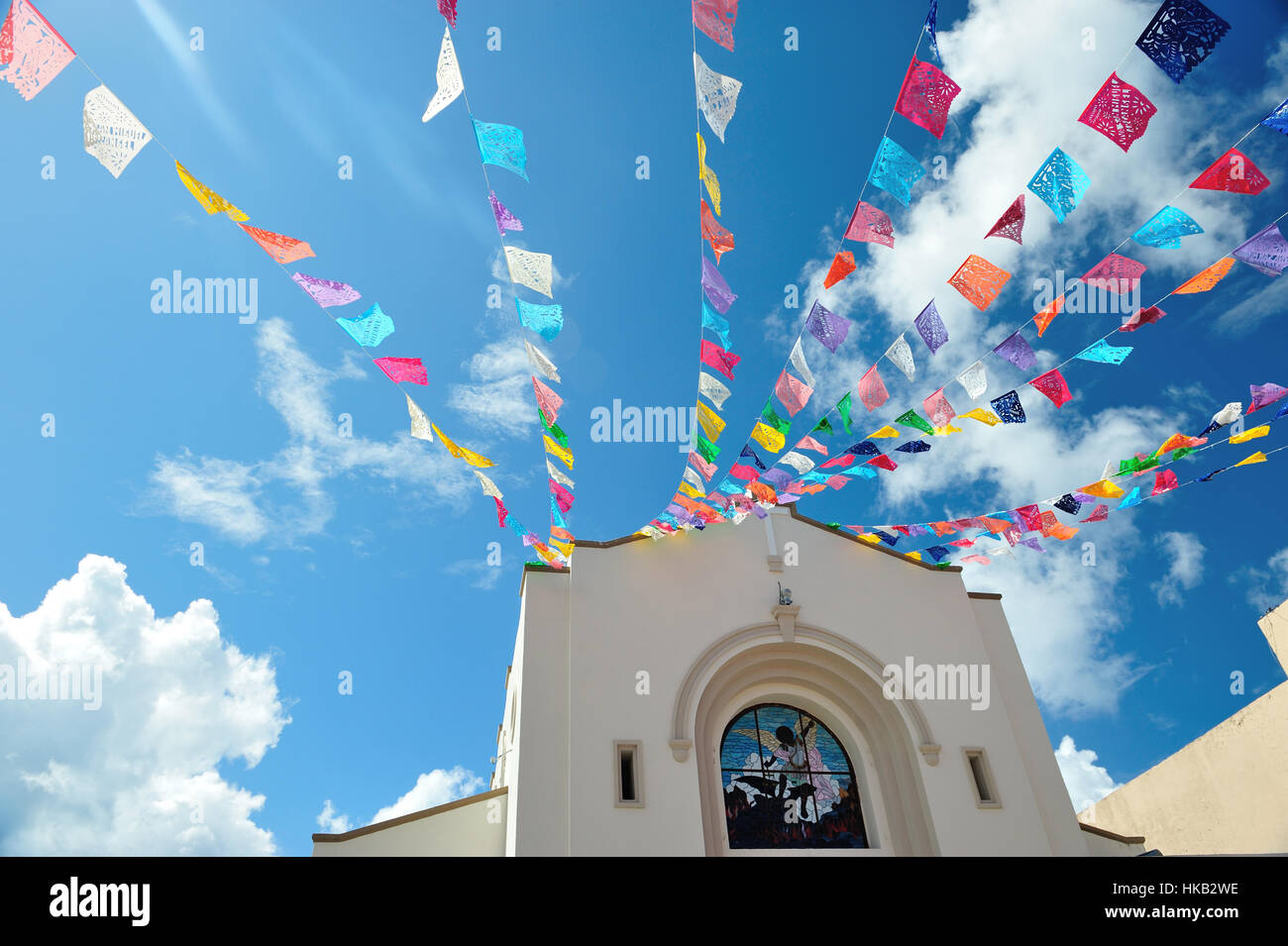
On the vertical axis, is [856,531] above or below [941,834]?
above

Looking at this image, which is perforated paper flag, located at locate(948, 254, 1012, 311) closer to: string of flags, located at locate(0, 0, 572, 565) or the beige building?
string of flags, located at locate(0, 0, 572, 565)

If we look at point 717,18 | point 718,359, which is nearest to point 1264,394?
point 718,359

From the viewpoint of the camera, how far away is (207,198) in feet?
15.7

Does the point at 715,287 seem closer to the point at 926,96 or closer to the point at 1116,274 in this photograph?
the point at 926,96

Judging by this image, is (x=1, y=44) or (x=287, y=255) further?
(x=287, y=255)

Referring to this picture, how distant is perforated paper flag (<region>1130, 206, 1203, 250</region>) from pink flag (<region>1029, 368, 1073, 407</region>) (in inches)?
63.8

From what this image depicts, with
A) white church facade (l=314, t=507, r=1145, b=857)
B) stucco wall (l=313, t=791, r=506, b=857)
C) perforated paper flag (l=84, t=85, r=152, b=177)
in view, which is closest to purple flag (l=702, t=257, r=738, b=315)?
perforated paper flag (l=84, t=85, r=152, b=177)

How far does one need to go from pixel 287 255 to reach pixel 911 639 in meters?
8.65

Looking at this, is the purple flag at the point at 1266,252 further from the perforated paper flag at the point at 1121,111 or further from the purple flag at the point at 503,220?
the purple flag at the point at 503,220

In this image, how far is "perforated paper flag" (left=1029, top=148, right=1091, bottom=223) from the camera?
4.90 metres

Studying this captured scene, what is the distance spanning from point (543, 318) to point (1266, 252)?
5.72 metres
